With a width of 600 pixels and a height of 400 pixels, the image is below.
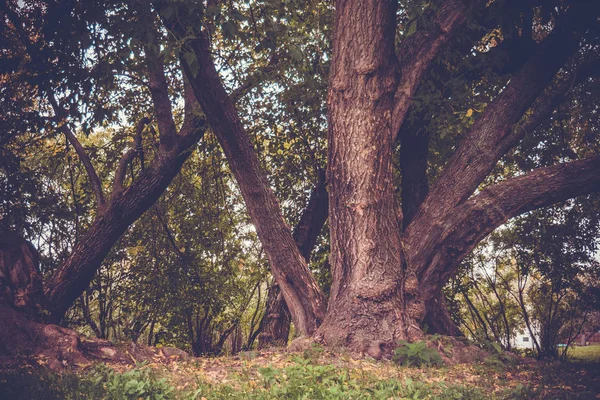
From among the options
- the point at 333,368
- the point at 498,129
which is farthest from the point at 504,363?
the point at 498,129

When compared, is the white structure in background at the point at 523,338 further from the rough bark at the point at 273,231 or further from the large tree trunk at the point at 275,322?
the rough bark at the point at 273,231

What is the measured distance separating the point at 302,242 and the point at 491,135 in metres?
4.22

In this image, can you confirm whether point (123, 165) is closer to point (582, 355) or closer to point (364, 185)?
point (364, 185)

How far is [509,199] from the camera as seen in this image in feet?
19.6

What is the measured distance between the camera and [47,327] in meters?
5.54

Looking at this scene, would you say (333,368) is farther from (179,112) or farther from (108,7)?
(179,112)

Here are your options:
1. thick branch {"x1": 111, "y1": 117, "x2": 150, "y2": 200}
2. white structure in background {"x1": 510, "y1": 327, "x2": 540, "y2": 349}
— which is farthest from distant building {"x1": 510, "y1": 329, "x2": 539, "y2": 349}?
thick branch {"x1": 111, "y1": 117, "x2": 150, "y2": 200}

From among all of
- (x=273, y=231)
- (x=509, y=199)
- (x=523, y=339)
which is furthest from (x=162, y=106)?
(x=523, y=339)

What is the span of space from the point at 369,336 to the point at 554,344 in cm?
1134

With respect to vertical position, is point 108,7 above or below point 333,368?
above

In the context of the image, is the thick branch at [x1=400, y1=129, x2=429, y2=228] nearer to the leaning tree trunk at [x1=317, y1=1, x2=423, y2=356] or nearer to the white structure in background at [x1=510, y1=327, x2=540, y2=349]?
the leaning tree trunk at [x1=317, y1=1, x2=423, y2=356]

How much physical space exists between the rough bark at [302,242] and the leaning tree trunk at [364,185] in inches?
132

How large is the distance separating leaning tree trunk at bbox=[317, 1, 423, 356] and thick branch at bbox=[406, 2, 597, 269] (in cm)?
71

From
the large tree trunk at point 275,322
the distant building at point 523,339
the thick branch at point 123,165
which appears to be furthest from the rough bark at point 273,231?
the distant building at point 523,339
